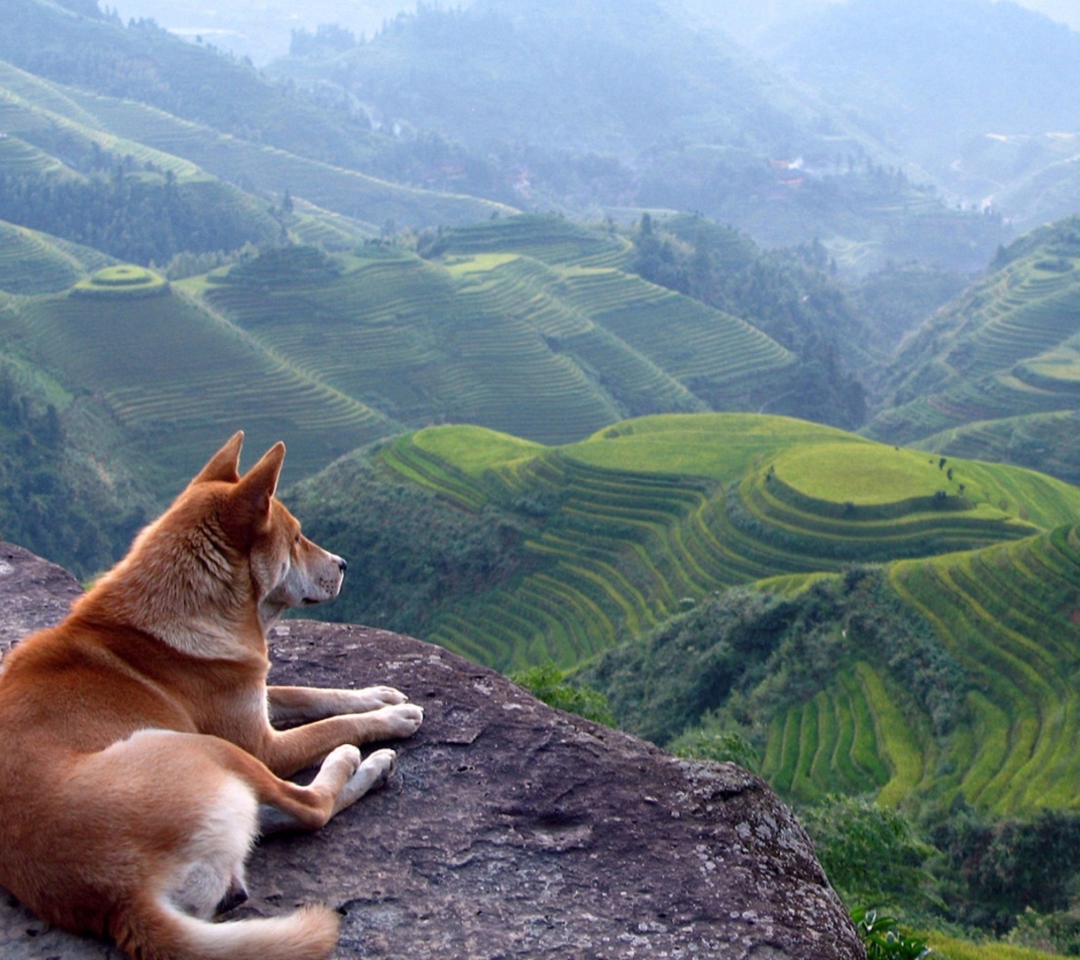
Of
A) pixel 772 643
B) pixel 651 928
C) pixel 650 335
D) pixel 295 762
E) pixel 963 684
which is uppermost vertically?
pixel 651 928

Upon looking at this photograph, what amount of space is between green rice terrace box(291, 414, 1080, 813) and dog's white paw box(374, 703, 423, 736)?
64.9 feet

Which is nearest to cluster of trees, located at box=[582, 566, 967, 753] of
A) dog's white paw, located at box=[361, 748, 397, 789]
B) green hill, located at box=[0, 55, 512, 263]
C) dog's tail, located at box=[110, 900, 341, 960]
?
dog's white paw, located at box=[361, 748, 397, 789]

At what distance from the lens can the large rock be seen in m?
3.54

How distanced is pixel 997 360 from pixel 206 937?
272ft

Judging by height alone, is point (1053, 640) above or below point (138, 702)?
below

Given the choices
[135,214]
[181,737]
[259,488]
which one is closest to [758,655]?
[259,488]

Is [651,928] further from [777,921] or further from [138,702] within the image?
[138,702]

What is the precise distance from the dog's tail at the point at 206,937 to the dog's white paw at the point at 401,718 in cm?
140

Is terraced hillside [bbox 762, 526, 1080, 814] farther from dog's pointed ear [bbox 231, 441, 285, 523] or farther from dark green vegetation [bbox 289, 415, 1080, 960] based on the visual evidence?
dog's pointed ear [bbox 231, 441, 285, 523]

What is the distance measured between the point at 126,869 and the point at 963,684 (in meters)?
27.9

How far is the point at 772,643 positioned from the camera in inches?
1271

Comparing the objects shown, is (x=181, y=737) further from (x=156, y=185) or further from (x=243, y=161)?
(x=243, y=161)

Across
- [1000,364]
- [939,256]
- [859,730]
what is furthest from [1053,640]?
[939,256]

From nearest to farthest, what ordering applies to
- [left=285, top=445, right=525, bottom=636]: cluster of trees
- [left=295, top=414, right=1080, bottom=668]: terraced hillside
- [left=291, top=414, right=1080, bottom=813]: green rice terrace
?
[left=291, top=414, right=1080, bottom=813]: green rice terrace → [left=295, top=414, right=1080, bottom=668]: terraced hillside → [left=285, top=445, right=525, bottom=636]: cluster of trees
